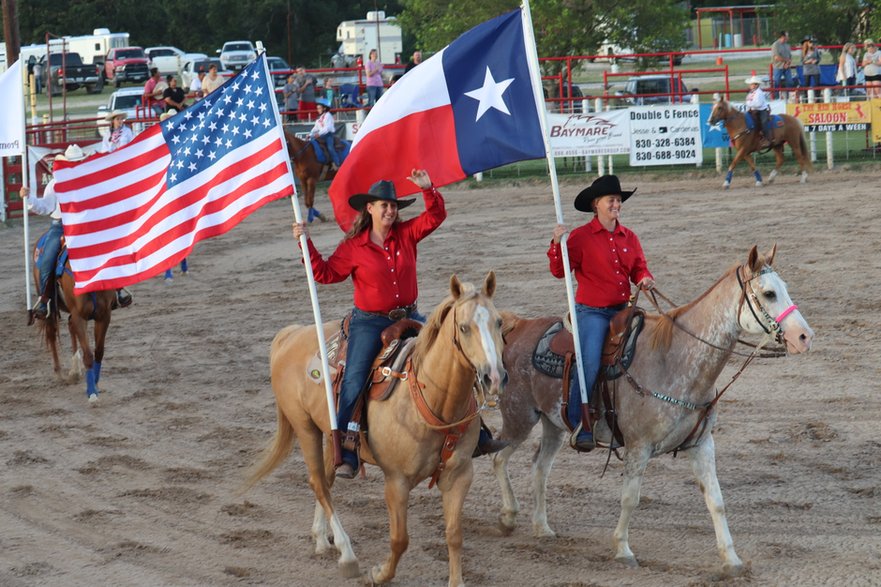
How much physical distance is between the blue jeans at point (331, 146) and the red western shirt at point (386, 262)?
17.6 m

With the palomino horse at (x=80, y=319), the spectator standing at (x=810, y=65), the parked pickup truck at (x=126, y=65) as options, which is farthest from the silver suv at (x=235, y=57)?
the palomino horse at (x=80, y=319)

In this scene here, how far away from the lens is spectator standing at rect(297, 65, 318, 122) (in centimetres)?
3056

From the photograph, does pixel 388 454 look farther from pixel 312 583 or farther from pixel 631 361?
pixel 631 361

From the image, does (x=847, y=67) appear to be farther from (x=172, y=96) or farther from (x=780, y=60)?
(x=172, y=96)

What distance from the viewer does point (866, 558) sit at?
723 centimetres

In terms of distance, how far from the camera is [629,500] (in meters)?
7.40

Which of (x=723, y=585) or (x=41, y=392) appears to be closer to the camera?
(x=723, y=585)

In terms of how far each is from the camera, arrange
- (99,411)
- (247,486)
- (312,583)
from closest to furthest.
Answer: (312,583), (247,486), (99,411)

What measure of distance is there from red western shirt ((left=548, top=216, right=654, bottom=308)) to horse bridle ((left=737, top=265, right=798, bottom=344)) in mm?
788

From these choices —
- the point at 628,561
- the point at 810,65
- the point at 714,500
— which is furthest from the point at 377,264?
the point at 810,65

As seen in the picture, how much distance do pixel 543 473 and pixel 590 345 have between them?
101 centimetres

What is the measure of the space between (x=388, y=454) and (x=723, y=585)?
2.11 meters

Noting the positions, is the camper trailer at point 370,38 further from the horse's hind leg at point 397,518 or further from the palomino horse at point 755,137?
the horse's hind leg at point 397,518

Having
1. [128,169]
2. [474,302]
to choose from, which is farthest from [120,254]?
[474,302]
